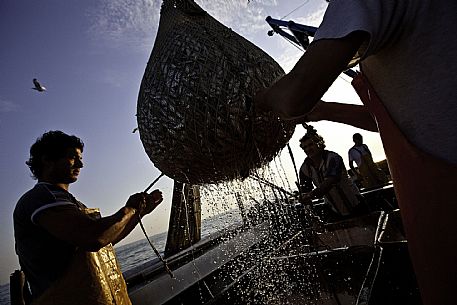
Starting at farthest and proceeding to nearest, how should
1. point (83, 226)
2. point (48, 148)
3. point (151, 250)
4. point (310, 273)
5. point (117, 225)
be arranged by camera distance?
1. point (151, 250)
2. point (310, 273)
3. point (48, 148)
4. point (117, 225)
5. point (83, 226)

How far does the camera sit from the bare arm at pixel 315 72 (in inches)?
24.0

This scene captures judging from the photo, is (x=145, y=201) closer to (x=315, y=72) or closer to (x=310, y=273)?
(x=310, y=273)

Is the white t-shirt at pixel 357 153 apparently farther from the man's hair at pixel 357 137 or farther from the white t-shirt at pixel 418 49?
the white t-shirt at pixel 418 49

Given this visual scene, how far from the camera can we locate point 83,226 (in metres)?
1.47

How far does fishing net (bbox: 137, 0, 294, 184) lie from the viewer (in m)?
0.99

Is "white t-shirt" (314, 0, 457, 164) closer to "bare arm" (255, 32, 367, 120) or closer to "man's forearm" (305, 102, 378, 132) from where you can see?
"bare arm" (255, 32, 367, 120)

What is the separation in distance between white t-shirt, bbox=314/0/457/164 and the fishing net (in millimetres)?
413

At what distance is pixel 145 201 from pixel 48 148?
657 millimetres

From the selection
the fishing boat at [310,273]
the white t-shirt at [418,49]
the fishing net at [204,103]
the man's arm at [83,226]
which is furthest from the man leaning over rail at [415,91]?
the man's arm at [83,226]

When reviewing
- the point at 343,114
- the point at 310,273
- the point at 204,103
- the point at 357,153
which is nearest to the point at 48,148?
the point at 204,103

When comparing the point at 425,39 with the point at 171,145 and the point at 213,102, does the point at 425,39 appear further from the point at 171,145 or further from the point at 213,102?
the point at 171,145

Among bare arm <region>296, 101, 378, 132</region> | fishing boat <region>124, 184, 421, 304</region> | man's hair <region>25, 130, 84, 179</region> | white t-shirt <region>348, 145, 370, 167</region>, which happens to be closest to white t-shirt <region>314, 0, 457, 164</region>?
bare arm <region>296, 101, 378, 132</region>

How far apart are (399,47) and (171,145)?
73 cm

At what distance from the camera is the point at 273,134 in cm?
112
